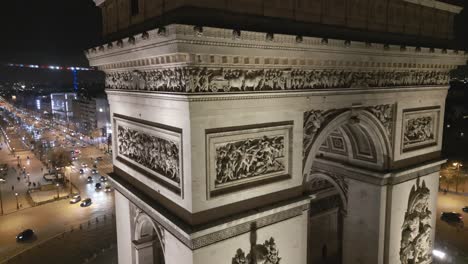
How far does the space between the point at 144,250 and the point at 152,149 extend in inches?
153

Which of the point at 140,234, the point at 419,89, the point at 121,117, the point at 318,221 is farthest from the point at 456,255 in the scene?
the point at 121,117

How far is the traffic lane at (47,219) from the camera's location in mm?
28105

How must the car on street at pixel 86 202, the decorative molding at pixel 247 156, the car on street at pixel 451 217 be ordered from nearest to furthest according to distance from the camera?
1. the decorative molding at pixel 247 156
2. the car on street at pixel 451 217
3. the car on street at pixel 86 202

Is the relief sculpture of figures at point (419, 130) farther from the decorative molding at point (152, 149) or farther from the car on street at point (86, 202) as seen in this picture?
the car on street at point (86, 202)

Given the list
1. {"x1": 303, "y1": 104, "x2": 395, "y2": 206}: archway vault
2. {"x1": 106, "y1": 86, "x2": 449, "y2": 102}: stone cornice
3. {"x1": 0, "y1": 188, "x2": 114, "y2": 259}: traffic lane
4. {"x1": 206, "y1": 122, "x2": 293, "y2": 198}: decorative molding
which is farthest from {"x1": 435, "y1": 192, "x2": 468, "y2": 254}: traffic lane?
{"x1": 0, "y1": 188, "x2": 114, "y2": 259}: traffic lane

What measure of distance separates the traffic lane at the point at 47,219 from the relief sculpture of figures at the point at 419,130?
2757 cm

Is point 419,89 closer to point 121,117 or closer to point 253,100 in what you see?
point 253,100

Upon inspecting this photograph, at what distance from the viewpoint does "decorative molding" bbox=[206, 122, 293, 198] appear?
738cm

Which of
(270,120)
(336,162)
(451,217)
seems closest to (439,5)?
(336,162)

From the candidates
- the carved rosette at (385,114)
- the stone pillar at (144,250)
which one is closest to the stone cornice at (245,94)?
the carved rosette at (385,114)

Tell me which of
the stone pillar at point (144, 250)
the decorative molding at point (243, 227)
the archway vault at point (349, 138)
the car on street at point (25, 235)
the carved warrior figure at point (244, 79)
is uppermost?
the carved warrior figure at point (244, 79)

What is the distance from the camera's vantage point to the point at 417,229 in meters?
12.8

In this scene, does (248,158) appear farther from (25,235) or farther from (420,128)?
(25,235)

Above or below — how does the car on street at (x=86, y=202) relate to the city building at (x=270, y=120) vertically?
below
